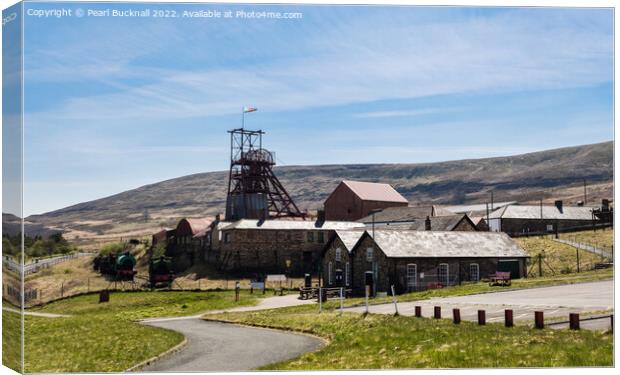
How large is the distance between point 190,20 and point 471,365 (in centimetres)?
1107

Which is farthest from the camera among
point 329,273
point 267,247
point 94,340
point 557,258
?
point 267,247

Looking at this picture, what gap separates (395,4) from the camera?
59.1 ft

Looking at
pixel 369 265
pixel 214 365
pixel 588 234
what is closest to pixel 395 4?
pixel 214 365

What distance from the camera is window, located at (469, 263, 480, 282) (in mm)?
47094

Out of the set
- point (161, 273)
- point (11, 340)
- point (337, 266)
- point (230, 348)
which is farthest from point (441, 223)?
point (11, 340)

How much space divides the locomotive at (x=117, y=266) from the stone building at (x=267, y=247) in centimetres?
817

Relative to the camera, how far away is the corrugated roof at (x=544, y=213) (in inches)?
3061

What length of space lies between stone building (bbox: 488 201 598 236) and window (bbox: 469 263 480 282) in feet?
98.2

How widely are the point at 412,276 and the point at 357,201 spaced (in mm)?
39432

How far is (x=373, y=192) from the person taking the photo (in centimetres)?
8638

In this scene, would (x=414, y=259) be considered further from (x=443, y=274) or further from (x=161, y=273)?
(x=161, y=273)

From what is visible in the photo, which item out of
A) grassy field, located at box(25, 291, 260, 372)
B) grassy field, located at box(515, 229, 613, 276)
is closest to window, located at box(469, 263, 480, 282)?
grassy field, located at box(515, 229, 613, 276)

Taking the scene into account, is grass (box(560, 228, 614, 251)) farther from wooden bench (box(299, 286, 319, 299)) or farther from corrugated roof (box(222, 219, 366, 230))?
wooden bench (box(299, 286, 319, 299))

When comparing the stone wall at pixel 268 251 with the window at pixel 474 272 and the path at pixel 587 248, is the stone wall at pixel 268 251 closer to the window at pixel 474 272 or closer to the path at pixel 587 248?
the window at pixel 474 272
